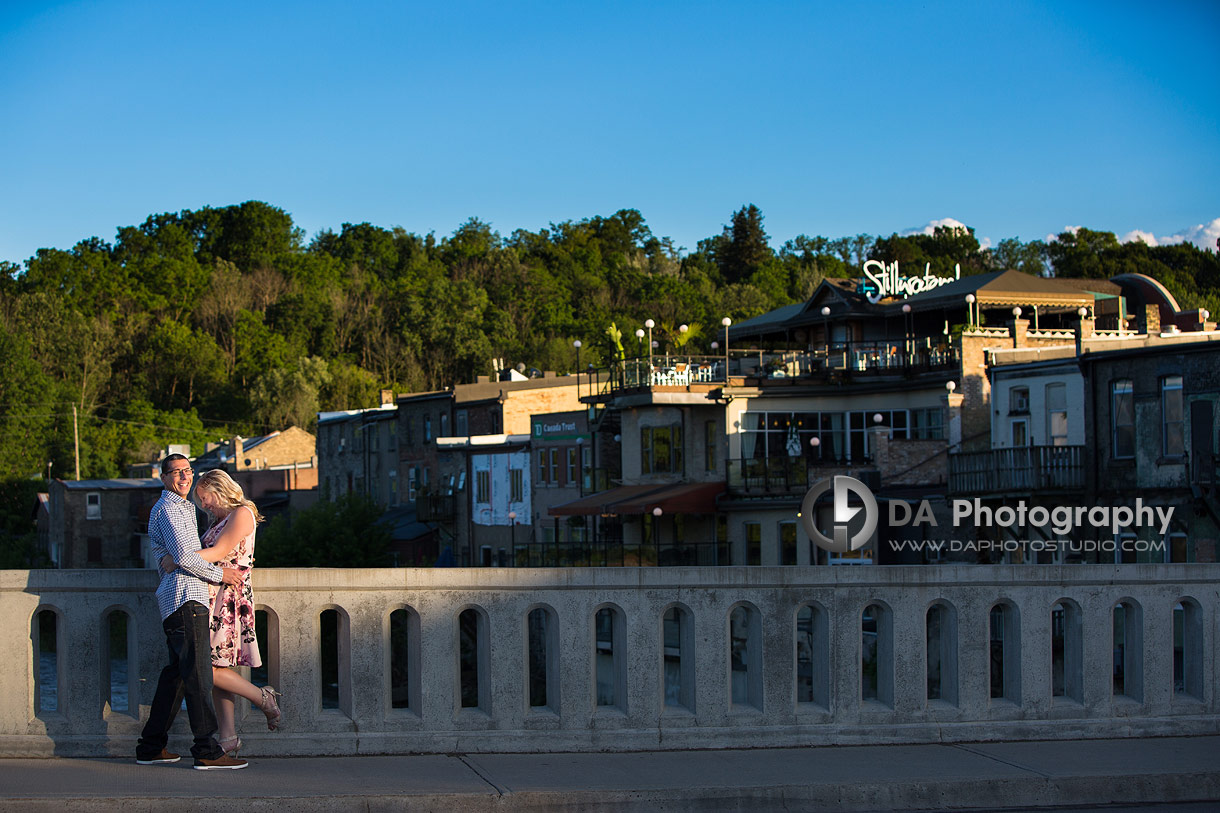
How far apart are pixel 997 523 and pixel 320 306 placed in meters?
99.0

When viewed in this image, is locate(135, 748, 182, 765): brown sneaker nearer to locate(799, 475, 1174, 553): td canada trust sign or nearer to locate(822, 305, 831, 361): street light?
locate(799, 475, 1174, 553): td canada trust sign

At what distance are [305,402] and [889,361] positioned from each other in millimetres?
62811

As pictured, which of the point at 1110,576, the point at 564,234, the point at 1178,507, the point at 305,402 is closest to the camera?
the point at 1110,576

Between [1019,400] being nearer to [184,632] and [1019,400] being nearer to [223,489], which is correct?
[223,489]

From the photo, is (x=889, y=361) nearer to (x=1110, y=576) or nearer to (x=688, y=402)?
(x=688, y=402)

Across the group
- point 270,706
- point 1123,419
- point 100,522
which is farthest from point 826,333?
point 270,706

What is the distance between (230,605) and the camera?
27.5ft

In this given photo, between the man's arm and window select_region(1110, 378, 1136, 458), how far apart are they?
28874 mm

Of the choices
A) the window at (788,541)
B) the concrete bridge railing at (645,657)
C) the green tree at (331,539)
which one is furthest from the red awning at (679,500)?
the concrete bridge railing at (645,657)

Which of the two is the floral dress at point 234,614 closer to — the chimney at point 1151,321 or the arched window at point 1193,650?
the arched window at point 1193,650

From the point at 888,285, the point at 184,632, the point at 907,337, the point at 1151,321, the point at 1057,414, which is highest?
the point at 888,285

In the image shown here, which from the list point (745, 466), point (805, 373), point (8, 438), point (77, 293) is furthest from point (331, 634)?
point (77, 293)

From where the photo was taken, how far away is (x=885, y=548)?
41781 mm

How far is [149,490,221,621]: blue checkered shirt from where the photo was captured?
8133mm
